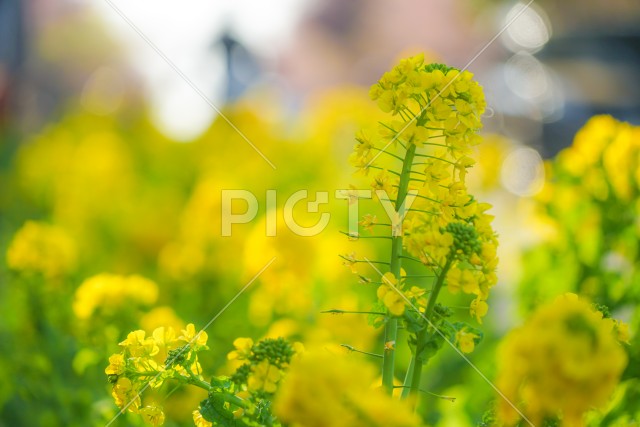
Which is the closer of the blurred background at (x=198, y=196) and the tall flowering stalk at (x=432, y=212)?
the tall flowering stalk at (x=432, y=212)

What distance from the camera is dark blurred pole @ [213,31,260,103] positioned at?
409 cm

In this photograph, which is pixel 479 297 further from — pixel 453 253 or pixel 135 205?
pixel 135 205

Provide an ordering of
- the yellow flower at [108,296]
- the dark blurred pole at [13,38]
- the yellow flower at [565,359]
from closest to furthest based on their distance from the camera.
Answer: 1. the yellow flower at [565,359]
2. the yellow flower at [108,296]
3. the dark blurred pole at [13,38]

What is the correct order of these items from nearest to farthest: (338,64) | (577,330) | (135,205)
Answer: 1. (577,330)
2. (135,205)
3. (338,64)

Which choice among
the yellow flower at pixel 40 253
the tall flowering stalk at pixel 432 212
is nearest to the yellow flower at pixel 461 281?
the tall flowering stalk at pixel 432 212

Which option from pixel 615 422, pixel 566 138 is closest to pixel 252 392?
pixel 615 422

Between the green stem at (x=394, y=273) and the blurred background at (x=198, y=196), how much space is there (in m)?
0.18

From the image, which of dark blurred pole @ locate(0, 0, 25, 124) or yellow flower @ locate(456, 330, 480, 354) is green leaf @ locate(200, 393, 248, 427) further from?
dark blurred pole @ locate(0, 0, 25, 124)

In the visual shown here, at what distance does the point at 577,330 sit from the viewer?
1.71ft

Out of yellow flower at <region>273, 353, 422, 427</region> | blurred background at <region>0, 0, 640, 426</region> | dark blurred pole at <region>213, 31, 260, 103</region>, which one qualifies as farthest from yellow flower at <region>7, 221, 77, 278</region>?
dark blurred pole at <region>213, 31, 260, 103</region>

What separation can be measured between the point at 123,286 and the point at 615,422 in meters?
0.84

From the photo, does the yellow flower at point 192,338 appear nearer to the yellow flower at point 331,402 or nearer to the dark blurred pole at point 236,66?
the yellow flower at point 331,402

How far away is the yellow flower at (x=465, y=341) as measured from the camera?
0.72 m

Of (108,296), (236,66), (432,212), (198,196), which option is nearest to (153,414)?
(432,212)
